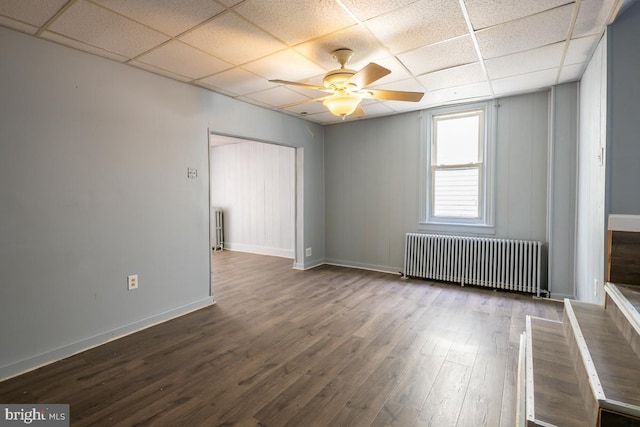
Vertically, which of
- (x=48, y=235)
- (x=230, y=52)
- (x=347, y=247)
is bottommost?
(x=347, y=247)

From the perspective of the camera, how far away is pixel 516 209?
428 cm

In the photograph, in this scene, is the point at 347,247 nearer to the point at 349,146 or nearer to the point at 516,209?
the point at 349,146

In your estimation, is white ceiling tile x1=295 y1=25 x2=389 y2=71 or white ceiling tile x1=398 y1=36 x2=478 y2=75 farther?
white ceiling tile x1=398 y1=36 x2=478 y2=75

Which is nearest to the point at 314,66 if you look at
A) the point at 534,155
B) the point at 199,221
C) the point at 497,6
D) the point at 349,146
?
the point at 497,6

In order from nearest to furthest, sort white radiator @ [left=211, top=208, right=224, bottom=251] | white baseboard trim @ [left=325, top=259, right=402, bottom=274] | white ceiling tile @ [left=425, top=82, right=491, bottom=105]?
white ceiling tile @ [left=425, top=82, right=491, bottom=105]
white baseboard trim @ [left=325, top=259, right=402, bottom=274]
white radiator @ [left=211, top=208, right=224, bottom=251]

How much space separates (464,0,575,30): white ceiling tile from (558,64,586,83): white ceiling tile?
1415 millimetres

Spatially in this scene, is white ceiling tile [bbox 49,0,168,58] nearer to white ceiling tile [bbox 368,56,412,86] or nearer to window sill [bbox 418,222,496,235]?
white ceiling tile [bbox 368,56,412,86]

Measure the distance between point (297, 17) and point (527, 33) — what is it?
6.08ft

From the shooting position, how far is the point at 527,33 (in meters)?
2.54

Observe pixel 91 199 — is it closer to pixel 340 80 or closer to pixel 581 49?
pixel 340 80

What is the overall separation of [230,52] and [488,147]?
3.59 m

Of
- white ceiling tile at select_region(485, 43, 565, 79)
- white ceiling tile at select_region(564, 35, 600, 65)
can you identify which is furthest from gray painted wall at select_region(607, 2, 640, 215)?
white ceiling tile at select_region(485, 43, 565, 79)

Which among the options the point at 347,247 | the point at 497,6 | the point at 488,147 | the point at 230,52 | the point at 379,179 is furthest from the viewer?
the point at 347,247

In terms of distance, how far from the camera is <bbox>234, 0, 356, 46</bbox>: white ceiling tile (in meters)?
2.11
